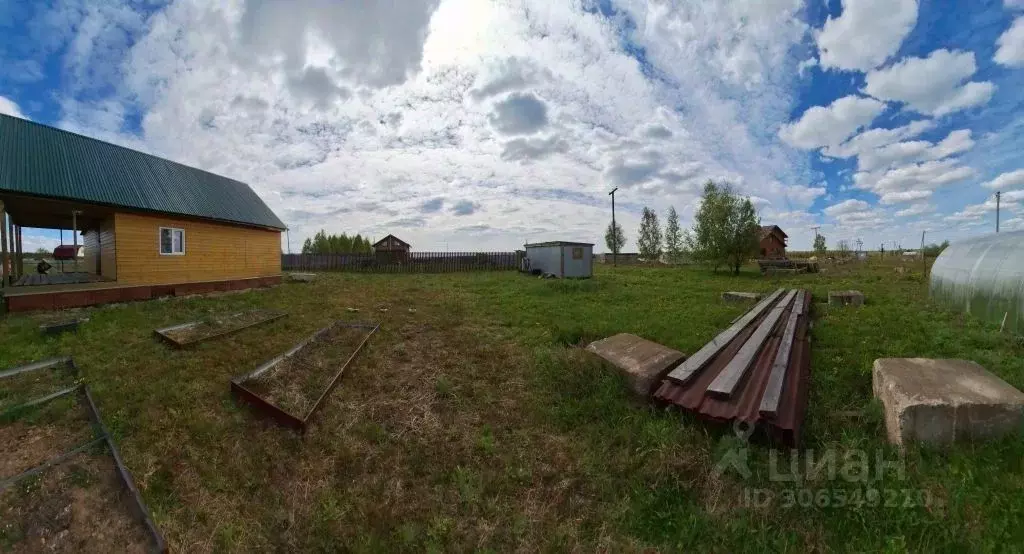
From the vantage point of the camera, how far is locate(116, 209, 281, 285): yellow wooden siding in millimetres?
11328

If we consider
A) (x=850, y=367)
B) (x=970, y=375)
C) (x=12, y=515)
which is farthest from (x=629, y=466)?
(x=12, y=515)

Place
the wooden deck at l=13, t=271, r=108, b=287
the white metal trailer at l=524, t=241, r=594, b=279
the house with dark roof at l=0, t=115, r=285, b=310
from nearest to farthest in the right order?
the house with dark roof at l=0, t=115, r=285, b=310 < the wooden deck at l=13, t=271, r=108, b=287 < the white metal trailer at l=524, t=241, r=594, b=279

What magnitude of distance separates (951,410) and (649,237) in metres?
44.4

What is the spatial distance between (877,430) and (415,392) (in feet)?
15.5

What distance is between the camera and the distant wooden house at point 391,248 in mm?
25594

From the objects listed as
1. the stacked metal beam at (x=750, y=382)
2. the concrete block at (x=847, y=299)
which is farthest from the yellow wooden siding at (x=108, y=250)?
the concrete block at (x=847, y=299)

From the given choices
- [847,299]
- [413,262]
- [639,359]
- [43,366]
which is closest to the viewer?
[639,359]

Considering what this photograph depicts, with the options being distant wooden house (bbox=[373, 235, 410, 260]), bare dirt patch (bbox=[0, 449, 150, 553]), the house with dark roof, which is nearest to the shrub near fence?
distant wooden house (bbox=[373, 235, 410, 260])

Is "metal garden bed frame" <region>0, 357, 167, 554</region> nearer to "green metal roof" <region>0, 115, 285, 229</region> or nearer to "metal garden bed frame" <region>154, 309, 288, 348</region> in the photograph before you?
"metal garden bed frame" <region>154, 309, 288, 348</region>

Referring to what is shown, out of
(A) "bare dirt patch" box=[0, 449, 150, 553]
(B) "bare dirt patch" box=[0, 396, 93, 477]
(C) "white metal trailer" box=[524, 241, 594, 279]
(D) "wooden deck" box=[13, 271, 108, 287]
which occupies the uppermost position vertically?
(C) "white metal trailer" box=[524, 241, 594, 279]

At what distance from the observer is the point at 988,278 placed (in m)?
7.67

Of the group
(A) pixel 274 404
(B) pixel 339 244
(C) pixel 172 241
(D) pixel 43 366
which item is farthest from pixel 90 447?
(B) pixel 339 244

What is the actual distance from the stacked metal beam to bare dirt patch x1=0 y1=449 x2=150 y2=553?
14.3 ft

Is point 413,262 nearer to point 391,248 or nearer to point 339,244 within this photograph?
point 391,248
